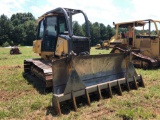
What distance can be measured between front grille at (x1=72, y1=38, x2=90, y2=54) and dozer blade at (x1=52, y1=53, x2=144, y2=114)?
4.48 ft

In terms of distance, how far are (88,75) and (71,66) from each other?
82 cm

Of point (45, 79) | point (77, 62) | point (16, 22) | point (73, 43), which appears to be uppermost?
point (16, 22)

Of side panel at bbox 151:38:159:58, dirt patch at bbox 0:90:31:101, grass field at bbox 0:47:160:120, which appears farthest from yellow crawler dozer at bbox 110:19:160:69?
dirt patch at bbox 0:90:31:101

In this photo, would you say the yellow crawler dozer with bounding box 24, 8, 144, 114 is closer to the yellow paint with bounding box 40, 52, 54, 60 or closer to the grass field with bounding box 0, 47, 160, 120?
the yellow paint with bounding box 40, 52, 54, 60

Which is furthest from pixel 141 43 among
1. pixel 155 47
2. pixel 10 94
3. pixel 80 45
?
pixel 10 94

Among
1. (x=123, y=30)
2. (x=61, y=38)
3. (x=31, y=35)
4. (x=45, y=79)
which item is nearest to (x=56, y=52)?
(x=61, y=38)

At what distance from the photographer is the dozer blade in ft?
17.2

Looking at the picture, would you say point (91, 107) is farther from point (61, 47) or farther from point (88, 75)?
point (61, 47)

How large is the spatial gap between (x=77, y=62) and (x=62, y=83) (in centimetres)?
68

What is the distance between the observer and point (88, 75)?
6.00m

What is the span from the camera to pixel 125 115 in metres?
4.73

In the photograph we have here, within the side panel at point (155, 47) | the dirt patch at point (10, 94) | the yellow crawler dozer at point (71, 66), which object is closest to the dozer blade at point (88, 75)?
the yellow crawler dozer at point (71, 66)

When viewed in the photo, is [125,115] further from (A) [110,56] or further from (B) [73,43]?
(B) [73,43]

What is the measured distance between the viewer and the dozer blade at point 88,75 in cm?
523
